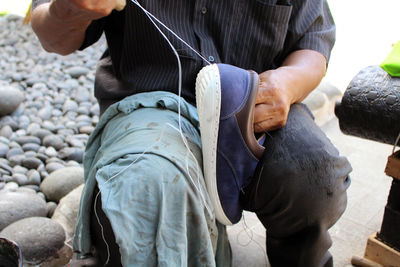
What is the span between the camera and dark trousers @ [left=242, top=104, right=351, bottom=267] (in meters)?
1.03

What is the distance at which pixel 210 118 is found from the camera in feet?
3.12

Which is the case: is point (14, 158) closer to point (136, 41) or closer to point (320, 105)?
point (136, 41)

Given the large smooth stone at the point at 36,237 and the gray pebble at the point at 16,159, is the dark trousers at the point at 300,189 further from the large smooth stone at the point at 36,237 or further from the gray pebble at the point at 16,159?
the gray pebble at the point at 16,159

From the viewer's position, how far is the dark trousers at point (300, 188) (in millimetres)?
1029

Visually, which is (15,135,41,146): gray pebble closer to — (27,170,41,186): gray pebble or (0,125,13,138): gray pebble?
(0,125,13,138): gray pebble

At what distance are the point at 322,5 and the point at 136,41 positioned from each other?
2.05ft

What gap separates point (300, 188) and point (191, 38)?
1.62 feet

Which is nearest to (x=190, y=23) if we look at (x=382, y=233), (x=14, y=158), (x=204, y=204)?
(x=204, y=204)

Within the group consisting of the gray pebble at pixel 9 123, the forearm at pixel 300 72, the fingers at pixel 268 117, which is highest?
the forearm at pixel 300 72

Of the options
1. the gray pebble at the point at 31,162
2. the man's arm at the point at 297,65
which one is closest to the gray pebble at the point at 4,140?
the gray pebble at the point at 31,162

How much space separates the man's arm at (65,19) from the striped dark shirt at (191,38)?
0.07 m

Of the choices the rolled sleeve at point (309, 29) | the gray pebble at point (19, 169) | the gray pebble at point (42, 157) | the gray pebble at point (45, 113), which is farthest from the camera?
the gray pebble at point (45, 113)

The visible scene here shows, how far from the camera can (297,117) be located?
3.78 ft

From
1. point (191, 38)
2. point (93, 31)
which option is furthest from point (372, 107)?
point (93, 31)
